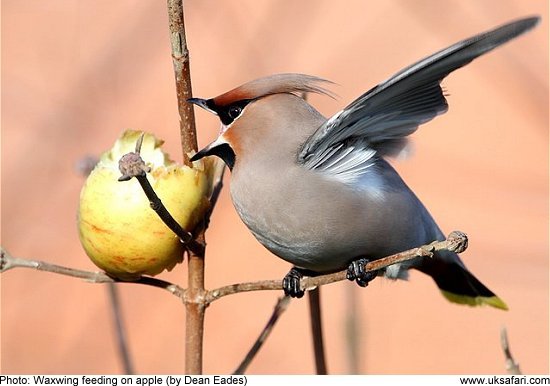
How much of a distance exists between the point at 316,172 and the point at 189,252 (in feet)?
1.94

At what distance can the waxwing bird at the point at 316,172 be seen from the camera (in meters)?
2.50

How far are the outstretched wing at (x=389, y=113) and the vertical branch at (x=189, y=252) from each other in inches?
16.6

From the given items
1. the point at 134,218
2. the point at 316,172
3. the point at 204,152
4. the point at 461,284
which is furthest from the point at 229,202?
A: the point at 134,218

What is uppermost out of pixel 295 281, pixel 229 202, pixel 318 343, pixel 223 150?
pixel 229 202

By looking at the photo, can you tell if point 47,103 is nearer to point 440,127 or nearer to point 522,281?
point 440,127

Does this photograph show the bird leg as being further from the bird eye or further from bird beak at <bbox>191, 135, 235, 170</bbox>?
the bird eye

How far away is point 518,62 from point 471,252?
1.05 m

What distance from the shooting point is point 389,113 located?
96.3 inches

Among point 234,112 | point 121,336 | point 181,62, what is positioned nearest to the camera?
point 181,62

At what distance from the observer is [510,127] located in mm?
5012

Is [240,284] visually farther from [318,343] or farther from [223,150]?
[223,150]

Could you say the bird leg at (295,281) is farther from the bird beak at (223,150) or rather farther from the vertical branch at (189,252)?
the bird beak at (223,150)

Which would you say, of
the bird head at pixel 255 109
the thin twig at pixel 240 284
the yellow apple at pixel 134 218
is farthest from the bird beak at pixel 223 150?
the thin twig at pixel 240 284

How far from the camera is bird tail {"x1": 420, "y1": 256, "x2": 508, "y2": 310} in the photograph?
122 inches
